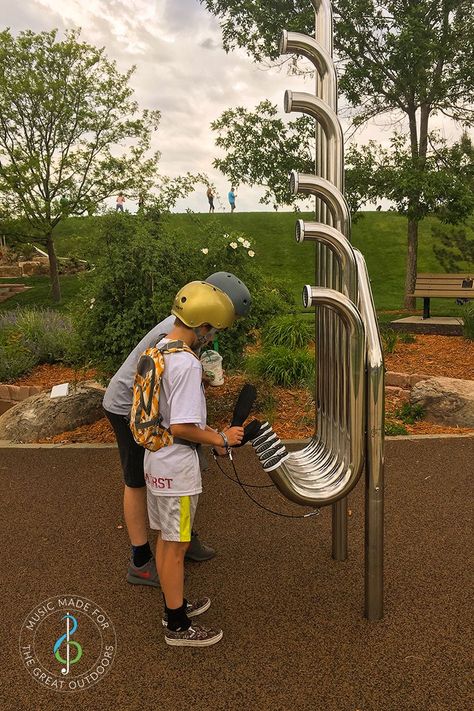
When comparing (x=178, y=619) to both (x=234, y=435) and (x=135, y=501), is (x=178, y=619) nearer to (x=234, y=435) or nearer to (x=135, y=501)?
(x=135, y=501)

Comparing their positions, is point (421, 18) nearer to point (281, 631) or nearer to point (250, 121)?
point (250, 121)

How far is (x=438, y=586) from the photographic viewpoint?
3.19 meters

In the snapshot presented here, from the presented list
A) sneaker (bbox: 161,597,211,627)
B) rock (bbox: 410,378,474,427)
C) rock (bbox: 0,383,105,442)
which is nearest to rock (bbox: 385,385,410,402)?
rock (bbox: 410,378,474,427)

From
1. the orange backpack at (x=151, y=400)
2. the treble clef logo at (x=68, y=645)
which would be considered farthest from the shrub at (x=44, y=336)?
the orange backpack at (x=151, y=400)

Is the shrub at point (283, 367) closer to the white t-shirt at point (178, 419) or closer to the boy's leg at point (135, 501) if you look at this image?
the boy's leg at point (135, 501)

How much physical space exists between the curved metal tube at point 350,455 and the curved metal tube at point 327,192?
506mm

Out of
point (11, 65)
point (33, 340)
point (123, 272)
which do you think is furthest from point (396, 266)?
point (123, 272)

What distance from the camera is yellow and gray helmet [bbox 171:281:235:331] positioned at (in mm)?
2545

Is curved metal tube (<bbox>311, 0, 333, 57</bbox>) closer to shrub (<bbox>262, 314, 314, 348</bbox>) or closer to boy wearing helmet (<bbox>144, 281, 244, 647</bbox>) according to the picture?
boy wearing helmet (<bbox>144, 281, 244, 647</bbox>)

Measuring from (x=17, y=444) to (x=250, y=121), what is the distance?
8099 mm

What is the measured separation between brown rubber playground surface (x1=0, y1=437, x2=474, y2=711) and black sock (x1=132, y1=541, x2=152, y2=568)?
132 millimetres

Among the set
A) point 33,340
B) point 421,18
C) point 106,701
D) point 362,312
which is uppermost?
point 421,18

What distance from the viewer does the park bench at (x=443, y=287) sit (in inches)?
432

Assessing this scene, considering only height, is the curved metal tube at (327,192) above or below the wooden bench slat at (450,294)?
above
